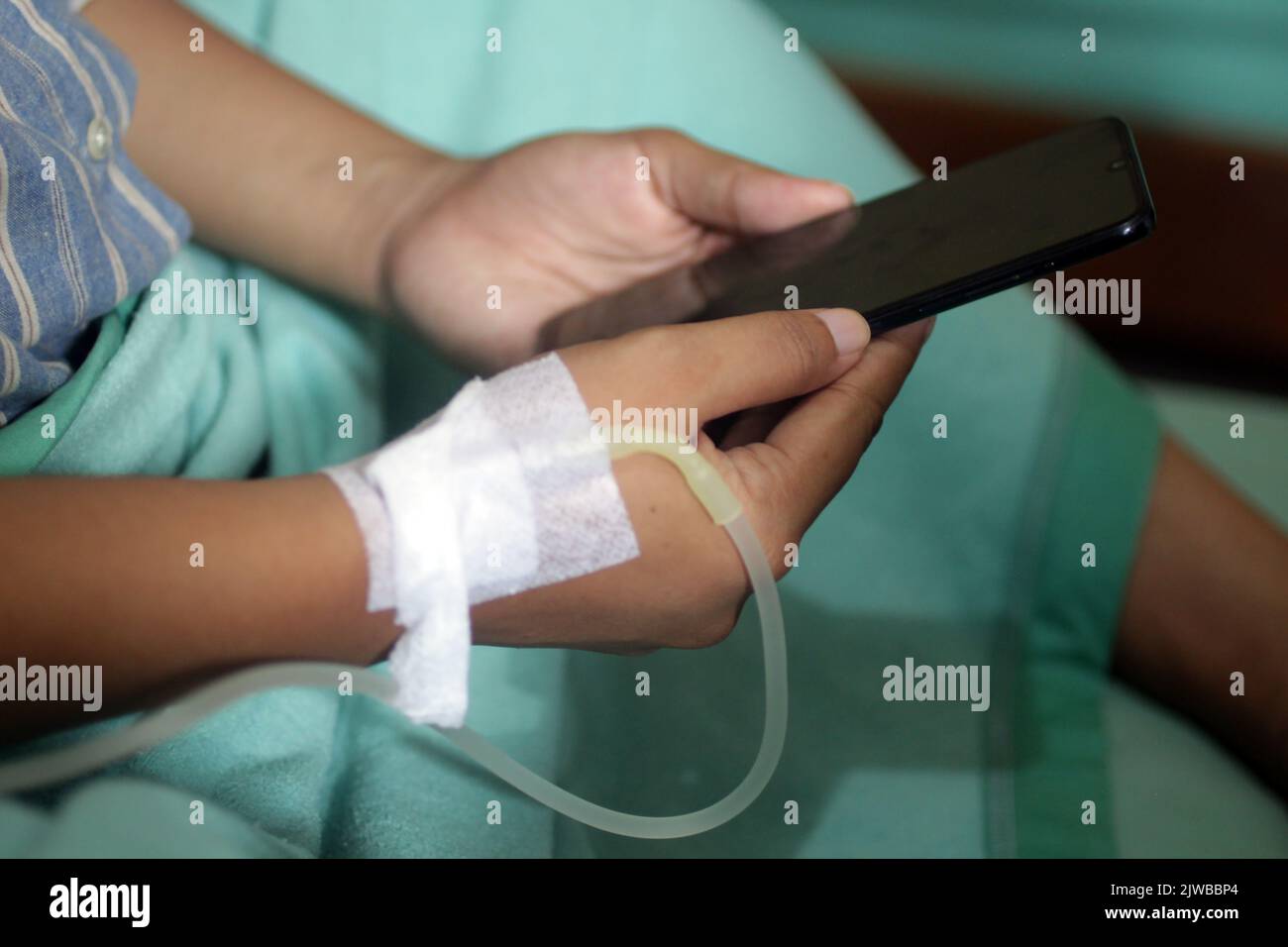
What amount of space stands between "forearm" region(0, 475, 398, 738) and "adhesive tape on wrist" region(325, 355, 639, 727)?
1 cm

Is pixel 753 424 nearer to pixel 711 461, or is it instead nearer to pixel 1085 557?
pixel 711 461

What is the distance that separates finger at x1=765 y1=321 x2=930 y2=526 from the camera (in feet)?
1.35

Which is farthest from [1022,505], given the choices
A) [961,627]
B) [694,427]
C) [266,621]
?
[266,621]

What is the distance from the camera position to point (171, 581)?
0.34 metres

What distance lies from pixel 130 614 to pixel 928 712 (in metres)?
0.35

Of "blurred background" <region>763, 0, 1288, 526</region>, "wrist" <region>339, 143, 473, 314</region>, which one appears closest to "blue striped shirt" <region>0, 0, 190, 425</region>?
"wrist" <region>339, 143, 473, 314</region>

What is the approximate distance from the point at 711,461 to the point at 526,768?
144 millimetres

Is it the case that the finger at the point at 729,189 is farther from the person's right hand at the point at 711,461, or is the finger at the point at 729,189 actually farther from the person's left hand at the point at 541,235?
the person's right hand at the point at 711,461

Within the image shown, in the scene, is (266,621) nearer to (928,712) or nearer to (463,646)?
(463,646)

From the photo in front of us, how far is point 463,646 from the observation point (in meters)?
0.34

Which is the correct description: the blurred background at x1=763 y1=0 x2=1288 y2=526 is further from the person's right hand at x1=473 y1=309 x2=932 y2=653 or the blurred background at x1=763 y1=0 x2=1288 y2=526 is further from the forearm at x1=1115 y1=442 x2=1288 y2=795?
the person's right hand at x1=473 y1=309 x2=932 y2=653

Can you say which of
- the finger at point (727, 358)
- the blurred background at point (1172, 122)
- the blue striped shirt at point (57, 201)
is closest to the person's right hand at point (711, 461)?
the finger at point (727, 358)

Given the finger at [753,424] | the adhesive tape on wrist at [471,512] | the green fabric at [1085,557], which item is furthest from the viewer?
the green fabric at [1085,557]

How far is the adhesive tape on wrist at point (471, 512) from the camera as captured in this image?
0.33 m
